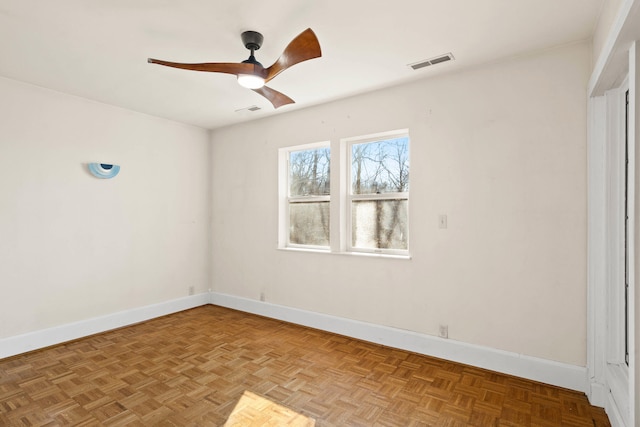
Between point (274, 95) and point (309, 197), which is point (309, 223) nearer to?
point (309, 197)

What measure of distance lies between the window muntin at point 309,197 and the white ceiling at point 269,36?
1019mm

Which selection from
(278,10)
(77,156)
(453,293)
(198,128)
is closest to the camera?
(278,10)

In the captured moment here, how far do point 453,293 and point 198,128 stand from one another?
160 inches

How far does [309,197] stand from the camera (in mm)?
4215

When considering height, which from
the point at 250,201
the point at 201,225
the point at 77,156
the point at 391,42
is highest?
the point at 391,42

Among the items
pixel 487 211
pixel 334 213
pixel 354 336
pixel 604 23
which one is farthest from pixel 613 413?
pixel 334 213

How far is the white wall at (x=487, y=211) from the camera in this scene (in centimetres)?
257

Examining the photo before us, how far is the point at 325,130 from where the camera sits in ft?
12.8

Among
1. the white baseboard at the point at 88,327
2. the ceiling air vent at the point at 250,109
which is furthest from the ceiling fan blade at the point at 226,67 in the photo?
the white baseboard at the point at 88,327

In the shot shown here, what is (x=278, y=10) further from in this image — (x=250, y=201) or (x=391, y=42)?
(x=250, y=201)

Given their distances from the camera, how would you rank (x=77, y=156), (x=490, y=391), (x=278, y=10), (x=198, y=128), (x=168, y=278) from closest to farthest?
1. (x=278, y=10)
2. (x=490, y=391)
3. (x=77, y=156)
4. (x=168, y=278)
5. (x=198, y=128)

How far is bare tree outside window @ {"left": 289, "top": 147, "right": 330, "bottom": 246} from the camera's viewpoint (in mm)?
4109

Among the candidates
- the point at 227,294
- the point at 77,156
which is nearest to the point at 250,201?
the point at 227,294

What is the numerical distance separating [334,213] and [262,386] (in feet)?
6.33
